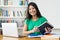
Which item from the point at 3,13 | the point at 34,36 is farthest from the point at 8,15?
the point at 34,36

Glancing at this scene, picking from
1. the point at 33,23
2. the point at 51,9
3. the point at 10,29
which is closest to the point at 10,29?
the point at 10,29

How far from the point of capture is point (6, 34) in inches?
108

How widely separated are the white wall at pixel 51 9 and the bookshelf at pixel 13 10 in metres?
0.49

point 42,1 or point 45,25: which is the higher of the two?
point 42,1

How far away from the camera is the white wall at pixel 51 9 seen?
426 centimetres

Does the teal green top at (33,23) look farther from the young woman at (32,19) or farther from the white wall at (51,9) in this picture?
the white wall at (51,9)

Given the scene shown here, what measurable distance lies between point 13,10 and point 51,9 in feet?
3.65

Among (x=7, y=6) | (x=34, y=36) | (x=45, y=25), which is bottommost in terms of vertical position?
(x=34, y=36)

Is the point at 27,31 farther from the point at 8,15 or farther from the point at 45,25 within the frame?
the point at 8,15

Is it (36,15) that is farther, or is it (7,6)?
(7,6)

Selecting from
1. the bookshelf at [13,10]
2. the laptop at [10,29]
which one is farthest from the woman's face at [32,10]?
the bookshelf at [13,10]

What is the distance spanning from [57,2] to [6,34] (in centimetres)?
205

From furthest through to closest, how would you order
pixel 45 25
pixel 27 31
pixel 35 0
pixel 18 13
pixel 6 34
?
pixel 18 13, pixel 35 0, pixel 27 31, pixel 6 34, pixel 45 25

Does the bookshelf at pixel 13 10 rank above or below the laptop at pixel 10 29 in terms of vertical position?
above
